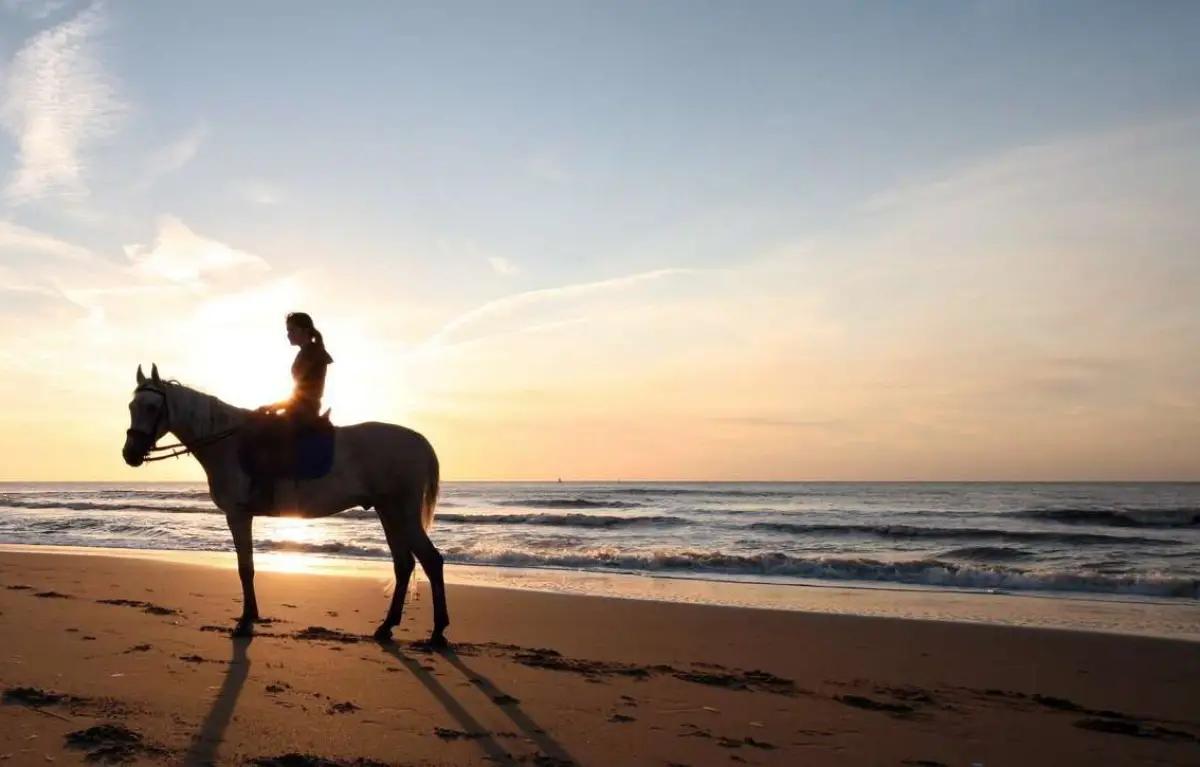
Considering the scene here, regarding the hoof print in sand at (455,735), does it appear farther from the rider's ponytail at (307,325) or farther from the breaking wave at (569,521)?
the breaking wave at (569,521)

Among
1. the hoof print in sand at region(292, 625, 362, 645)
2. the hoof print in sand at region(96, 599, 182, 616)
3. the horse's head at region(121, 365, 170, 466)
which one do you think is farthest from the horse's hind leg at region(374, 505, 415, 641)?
the hoof print in sand at region(96, 599, 182, 616)

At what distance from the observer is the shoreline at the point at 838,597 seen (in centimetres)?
931

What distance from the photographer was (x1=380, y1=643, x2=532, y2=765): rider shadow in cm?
390

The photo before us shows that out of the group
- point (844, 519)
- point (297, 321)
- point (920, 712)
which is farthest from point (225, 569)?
point (844, 519)

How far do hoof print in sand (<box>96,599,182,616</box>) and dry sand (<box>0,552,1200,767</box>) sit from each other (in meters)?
0.09

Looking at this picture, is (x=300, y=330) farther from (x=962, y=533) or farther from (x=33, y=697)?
(x=962, y=533)

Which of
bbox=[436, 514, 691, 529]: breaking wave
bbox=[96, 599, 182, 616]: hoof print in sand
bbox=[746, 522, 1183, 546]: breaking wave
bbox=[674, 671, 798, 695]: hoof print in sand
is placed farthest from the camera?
bbox=[436, 514, 691, 529]: breaking wave

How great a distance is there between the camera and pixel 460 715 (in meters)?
4.58

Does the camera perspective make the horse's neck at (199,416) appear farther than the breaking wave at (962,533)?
No

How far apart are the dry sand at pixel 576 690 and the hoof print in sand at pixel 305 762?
1cm

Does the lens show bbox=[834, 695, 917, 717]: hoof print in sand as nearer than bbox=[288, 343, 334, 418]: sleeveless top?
Yes

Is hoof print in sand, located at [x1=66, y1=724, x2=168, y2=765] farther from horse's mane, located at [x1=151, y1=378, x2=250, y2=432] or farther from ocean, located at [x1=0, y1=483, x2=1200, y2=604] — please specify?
ocean, located at [x1=0, y1=483, x2=1200, y2=604]

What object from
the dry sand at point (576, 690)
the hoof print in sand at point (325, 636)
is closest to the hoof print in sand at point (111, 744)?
the dry sand at point (576, 690)

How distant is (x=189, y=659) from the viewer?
575 centimetres
